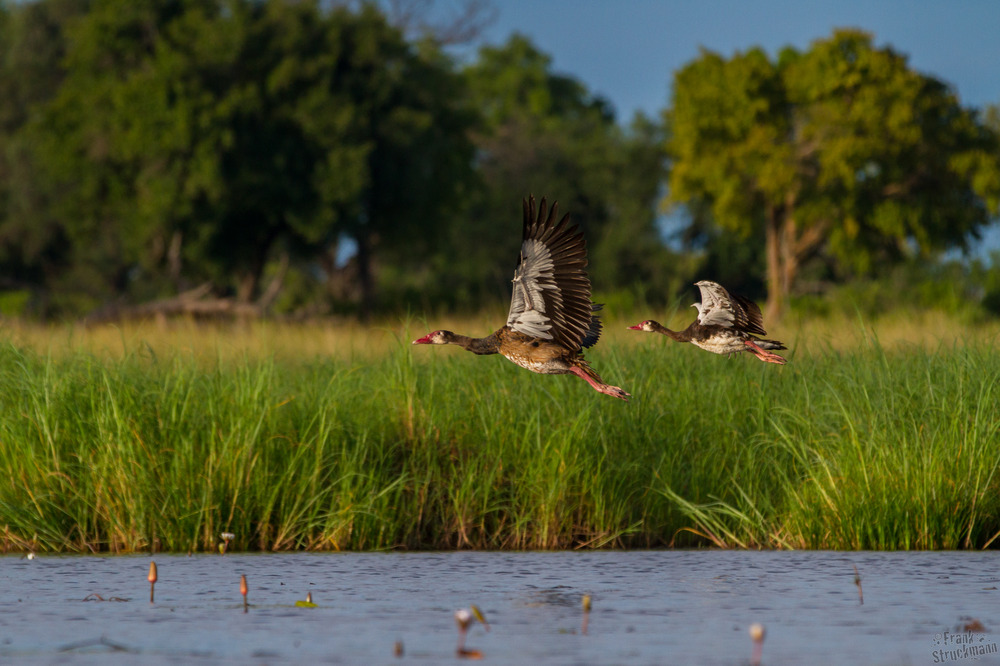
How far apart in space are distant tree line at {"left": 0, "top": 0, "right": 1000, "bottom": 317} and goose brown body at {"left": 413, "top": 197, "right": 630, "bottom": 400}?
23867 mm

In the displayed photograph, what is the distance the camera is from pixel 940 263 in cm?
4100

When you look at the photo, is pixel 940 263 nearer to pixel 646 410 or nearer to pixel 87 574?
pixel 646 410

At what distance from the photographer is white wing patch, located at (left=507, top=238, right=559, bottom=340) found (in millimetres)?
5438

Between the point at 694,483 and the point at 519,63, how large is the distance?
50.1 meters

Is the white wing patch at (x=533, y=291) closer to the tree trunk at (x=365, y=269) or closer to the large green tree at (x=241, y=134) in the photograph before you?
the large green tree at (x=241, y=134)

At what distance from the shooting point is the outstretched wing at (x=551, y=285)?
5.39 m

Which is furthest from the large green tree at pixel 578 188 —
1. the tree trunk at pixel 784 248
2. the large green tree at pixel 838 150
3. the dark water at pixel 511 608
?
the dark water at pixel 511 608

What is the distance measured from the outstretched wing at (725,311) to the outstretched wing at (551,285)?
66 cm

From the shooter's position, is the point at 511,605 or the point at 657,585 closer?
the point at 511,605

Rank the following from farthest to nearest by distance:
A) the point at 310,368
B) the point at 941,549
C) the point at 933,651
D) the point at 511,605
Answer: the point at 310,368, the point at 941,549, the point at 511,605, the point at 933,651

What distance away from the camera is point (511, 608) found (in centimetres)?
658

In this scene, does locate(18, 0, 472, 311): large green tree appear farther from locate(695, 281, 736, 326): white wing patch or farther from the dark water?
locate(695, 281, 736, 326): white wing patch

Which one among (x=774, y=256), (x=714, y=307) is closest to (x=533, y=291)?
(x=714, y=307)

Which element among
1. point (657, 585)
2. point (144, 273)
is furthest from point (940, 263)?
point (657, 585)
